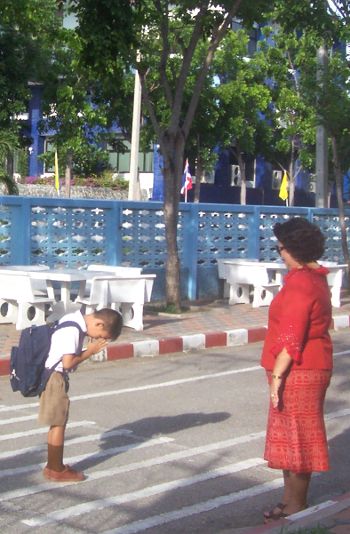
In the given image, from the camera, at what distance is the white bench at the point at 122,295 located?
41.5 feet

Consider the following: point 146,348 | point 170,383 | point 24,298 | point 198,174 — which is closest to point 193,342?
point 146,348

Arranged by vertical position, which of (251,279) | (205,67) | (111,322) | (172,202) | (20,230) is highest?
(205,67)

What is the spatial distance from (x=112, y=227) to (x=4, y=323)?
3158 millimetres

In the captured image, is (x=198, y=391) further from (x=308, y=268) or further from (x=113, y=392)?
(x=308, y=268)

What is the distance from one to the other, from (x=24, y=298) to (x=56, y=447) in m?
6.61

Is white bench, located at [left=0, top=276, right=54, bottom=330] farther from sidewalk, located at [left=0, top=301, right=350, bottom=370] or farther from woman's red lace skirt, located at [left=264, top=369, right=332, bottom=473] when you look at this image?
woman's red lace skirt, located at [left=264, top=369, right=332, bottom=473]

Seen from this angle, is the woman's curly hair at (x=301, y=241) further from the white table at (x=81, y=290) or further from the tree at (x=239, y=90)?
the tree at (x=239, y=90)

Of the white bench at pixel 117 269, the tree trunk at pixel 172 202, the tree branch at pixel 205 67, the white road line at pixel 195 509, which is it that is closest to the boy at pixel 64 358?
the white road line at pixel 195 509

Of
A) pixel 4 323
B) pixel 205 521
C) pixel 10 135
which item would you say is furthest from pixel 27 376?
pixel 10 135

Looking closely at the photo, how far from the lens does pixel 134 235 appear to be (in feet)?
53.7

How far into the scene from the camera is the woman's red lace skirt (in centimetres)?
531

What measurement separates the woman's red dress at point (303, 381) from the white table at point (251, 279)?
11228 millimetres

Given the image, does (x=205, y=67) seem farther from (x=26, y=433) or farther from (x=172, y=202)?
(x=26, y=433)

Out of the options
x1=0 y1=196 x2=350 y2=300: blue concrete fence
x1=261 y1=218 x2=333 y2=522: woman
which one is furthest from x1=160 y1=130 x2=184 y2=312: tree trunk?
x1=261 y1=218 x2=333 y2=522: woman
